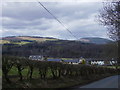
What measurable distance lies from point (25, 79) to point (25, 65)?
1.24 m

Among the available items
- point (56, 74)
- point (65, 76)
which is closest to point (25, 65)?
point (56, 74)

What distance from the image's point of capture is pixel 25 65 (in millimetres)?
15398

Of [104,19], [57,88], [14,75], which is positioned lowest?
[57,88]

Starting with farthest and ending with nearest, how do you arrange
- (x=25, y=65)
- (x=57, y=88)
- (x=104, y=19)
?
(x=104, y=19) < (x=57, y=88) < (x=25, y=65)

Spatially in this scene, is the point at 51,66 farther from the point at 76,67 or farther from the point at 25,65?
the point at 76,67

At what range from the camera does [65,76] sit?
75.8 feet

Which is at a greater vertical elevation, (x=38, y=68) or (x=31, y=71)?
(x=38, y=68)

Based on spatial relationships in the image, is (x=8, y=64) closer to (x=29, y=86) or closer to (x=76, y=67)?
(x=29, y=86)

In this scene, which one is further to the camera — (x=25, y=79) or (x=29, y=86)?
(x=25, y=79)

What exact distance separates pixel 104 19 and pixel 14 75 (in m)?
9.70

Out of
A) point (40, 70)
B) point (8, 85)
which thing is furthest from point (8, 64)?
point (40, 70)

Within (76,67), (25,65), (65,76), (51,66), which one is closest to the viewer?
(25,65)

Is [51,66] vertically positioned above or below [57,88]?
above

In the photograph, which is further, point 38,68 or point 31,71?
point 38,68
